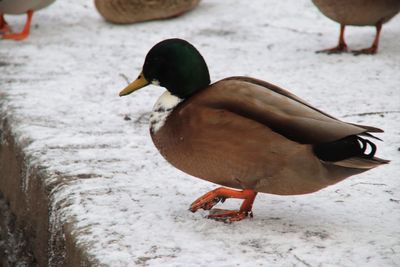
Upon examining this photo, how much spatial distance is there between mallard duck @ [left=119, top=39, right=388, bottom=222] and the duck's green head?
0.02 metres

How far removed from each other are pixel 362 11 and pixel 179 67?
2468 mm

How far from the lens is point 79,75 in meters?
4.85

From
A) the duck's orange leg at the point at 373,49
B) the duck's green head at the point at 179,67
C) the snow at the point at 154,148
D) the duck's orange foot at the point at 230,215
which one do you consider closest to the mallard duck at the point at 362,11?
the duck's orange leg at the point at 373,49

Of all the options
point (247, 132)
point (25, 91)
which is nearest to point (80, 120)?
point (25, 91)

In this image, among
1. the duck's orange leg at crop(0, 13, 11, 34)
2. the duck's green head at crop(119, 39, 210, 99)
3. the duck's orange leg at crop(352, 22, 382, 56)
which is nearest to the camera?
the duck's green head at crop(119, 39, 210, 99)

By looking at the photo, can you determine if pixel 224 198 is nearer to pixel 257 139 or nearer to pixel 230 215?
pixel 230 215

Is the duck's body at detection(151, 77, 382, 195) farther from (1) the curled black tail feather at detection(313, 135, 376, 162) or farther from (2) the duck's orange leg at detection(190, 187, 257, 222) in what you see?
(2) the duck's orange leg at detection(190, 187, 257, 222)

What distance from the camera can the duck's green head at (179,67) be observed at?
2947 mm

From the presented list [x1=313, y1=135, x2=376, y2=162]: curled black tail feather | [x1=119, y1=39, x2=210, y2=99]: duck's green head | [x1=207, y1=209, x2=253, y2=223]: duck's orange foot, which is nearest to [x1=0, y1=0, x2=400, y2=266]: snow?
[x1=207, y1=209, x2=253, y2=223]: duck's orange foot

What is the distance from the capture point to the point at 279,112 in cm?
270

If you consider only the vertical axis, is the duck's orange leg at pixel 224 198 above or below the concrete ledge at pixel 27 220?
above

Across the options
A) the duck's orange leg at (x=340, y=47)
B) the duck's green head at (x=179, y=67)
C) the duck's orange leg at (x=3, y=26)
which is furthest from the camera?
the duck's orange leg at (x=3, y=26)

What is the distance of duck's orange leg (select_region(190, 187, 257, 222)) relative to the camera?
9.71 ft

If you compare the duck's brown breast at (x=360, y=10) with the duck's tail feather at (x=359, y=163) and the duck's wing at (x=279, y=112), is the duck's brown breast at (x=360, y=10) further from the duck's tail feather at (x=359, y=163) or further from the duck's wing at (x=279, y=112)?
the duck's tail feather at (x=359, y=163)
